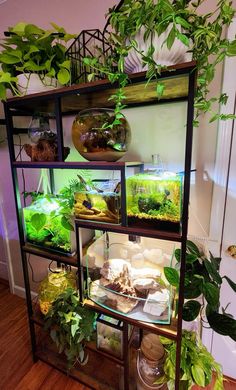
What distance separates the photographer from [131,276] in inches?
40.3

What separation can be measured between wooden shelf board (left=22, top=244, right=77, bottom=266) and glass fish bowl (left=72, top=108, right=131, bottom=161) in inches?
22.3

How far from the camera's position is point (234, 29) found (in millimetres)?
948

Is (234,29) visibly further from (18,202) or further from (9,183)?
(9,183)

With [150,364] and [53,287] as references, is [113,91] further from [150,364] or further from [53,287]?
[150,364]

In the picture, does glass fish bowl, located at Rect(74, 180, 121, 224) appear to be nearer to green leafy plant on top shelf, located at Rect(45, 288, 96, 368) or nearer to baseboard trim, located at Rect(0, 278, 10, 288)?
green leafy plant on top shelf, located at Rect(45, 288, 96, 368)

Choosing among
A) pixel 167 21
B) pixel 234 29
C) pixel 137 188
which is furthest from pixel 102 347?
pixel 234 29

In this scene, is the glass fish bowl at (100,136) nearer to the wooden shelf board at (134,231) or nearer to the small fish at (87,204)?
the small fish at (87,204)

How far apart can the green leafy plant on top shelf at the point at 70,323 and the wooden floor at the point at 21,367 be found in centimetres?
17

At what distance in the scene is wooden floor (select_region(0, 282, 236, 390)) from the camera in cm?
124

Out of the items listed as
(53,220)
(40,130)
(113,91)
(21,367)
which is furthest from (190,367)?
(40,130)

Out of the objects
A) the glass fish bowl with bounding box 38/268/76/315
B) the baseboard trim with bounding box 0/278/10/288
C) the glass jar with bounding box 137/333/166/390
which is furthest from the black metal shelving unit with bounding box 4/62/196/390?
the baseboard trim with bounding box 0/278/10/288

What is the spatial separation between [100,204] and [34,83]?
2.21ft

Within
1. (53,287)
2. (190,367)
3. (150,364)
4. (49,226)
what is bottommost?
(150,364)

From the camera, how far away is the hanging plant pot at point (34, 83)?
0.96 m
